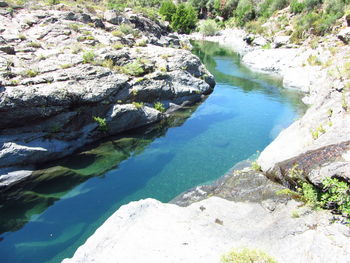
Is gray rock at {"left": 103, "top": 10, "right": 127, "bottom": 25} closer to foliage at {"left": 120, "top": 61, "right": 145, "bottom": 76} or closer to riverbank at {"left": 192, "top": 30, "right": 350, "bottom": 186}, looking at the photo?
foliage at {"left": 120, "top": 61, "right": 145, "bottom": 76}

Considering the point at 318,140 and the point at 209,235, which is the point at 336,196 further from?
the point at 318,140

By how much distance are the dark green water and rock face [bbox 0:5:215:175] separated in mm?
1386

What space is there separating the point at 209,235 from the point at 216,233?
9.9 inches

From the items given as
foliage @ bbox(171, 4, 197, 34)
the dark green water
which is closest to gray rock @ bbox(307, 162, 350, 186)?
the dark green water

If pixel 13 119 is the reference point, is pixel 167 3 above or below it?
above

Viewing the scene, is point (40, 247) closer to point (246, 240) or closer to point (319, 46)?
point (246, 240)

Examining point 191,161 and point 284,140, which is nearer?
point 284,140

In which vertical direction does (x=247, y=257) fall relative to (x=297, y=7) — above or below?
below

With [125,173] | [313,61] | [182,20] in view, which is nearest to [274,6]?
[182,20]

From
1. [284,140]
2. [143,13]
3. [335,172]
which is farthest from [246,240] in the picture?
[143,13]

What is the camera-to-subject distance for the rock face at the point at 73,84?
1598 centimetres

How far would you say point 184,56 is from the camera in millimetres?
27984

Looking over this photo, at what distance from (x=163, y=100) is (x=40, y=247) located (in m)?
15.7

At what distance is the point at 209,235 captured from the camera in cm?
796
